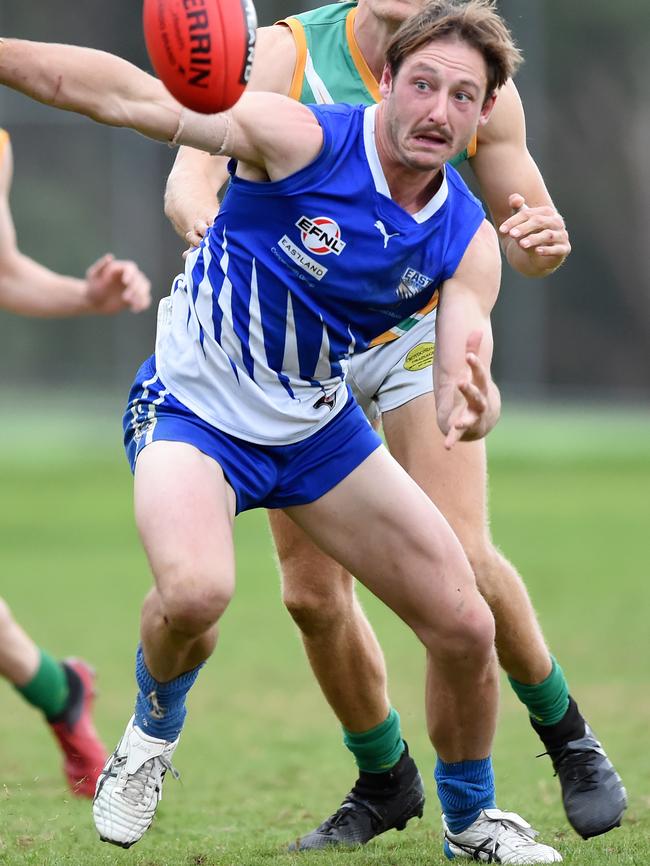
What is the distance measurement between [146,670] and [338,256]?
1324 millimetres

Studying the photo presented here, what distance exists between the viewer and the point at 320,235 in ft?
14.5

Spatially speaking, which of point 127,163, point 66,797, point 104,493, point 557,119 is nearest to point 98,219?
point 127,163

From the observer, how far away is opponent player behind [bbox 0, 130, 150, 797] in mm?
5988

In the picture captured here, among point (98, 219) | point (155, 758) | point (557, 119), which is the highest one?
point (155, 758)

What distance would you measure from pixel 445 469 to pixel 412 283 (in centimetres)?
84

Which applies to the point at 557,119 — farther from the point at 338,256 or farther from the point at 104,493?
the point at 338,256

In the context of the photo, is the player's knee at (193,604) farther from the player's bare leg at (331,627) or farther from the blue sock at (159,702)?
the player's bare leg at (331,627)

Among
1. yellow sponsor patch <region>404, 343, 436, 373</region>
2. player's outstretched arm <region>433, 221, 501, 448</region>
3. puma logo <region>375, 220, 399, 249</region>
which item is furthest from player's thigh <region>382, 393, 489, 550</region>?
puma logo <region>375, 220, 399, 249</region>

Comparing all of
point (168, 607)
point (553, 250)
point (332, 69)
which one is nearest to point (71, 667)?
point (168, 607)

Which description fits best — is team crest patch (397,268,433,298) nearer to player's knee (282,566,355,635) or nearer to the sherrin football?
the sherrin football

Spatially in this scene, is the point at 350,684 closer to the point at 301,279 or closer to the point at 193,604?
the point at 193,604

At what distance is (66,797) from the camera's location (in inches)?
245

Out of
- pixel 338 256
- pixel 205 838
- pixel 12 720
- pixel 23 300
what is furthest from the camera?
pixel 12 720

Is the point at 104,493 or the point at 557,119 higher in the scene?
the point at 557,119
